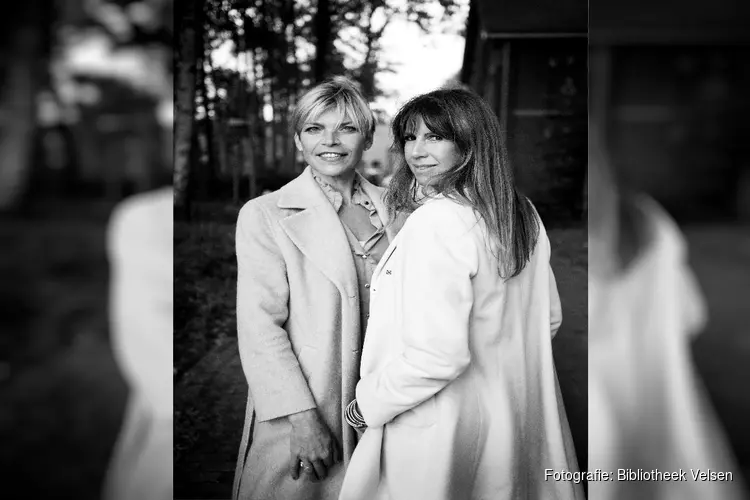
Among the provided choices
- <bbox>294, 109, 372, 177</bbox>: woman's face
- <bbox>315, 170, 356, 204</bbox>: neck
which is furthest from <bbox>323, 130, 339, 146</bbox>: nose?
<bbox>315, 170, 356, 204</bbox>: neck

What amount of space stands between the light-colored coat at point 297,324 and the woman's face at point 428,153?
348 millimetres

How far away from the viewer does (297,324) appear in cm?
298

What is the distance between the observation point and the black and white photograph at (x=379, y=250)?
2.53m

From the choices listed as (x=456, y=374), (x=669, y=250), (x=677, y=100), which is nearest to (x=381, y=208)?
(x=456, y=374)

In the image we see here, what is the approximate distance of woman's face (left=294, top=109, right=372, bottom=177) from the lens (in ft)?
9.86

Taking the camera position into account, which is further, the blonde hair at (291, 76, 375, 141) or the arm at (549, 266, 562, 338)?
the blonde hair at (291, 76, 375, 141)

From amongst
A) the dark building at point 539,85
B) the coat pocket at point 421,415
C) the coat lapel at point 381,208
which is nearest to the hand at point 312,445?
the coat pocket at point 421,415

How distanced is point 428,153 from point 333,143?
49 cm

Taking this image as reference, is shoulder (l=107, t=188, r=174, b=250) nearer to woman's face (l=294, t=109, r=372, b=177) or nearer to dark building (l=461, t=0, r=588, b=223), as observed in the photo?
woman's face (l=294, t=109, r=372, b=177)

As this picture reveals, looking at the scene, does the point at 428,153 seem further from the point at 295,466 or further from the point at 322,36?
the point at 295,466

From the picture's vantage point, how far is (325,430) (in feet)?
9.87

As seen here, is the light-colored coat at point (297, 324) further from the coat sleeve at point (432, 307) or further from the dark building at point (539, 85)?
the dark building at point (539, 85)

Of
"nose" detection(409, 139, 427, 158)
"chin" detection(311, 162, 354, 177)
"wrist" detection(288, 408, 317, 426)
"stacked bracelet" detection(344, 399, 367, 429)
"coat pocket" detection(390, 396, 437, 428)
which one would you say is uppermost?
"nose" detection(409, 139, 427, 158)

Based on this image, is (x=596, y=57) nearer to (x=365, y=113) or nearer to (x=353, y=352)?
(x=365, y=113)
